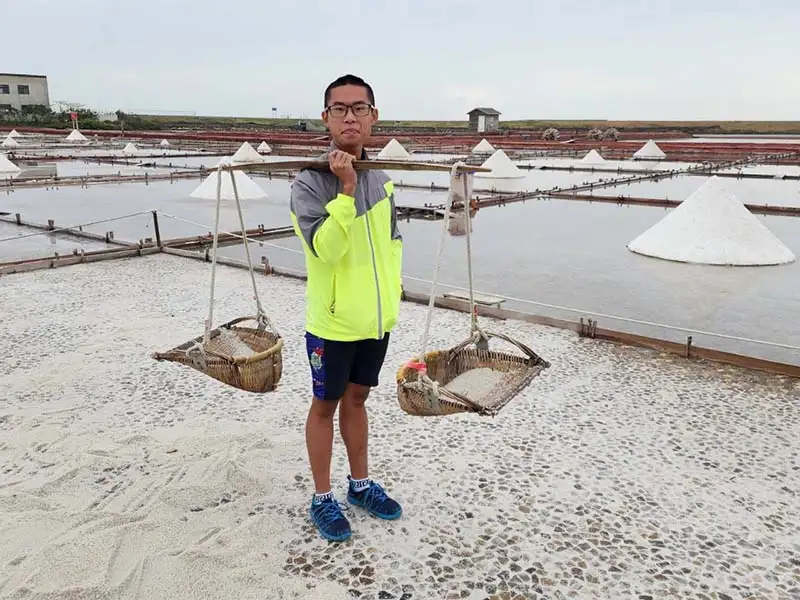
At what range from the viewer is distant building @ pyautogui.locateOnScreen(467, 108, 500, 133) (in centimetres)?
3728

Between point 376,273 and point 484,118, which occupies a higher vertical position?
point 484,118

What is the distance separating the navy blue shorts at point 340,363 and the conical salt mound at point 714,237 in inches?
176

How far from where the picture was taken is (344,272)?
152cm

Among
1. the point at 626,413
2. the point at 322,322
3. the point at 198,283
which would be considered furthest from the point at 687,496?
the point at 198,283

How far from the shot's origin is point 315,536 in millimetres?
1727

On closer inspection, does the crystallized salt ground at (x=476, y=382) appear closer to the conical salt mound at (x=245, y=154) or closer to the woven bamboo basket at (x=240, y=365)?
the woven bamboo basket at (x=240, y=365)

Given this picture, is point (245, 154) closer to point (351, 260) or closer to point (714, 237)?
point (714, 237)

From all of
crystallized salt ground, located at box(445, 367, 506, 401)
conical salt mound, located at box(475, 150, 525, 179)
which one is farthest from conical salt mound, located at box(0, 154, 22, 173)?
crystallized salt ground, located at box(445, 367, 506, 401)

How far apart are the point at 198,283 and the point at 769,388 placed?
11.3 feet

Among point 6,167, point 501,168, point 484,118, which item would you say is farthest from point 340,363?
point 484,118

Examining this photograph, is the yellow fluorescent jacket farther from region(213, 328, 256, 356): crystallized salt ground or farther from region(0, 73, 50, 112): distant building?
region(0, 73, 50, 112): distant building

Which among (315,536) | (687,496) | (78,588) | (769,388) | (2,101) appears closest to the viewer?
(78,588)

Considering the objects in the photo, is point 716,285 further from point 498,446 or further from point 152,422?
point 152,422

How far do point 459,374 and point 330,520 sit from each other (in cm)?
75
